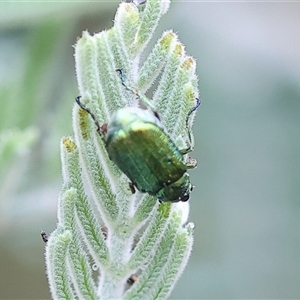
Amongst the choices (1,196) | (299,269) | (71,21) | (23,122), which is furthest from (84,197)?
(299,269)

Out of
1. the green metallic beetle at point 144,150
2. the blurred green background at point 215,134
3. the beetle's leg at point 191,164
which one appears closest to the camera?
the green metallic beetle at point 144,150

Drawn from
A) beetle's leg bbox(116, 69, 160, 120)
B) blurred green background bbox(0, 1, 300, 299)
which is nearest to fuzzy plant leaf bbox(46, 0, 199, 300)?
beetle's leg bbox(116, 69, 160, 120)

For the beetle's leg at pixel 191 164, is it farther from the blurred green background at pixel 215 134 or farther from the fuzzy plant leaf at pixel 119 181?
the blurred green background at pixel 215 134

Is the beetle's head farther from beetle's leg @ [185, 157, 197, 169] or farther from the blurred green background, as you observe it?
the blurred green background

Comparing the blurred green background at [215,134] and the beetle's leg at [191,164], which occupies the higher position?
the blurred green background at [215,134]

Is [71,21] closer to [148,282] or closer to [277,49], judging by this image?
[277,49]

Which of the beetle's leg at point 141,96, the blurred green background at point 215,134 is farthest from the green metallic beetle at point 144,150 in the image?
the blurred green background at point 215,134
